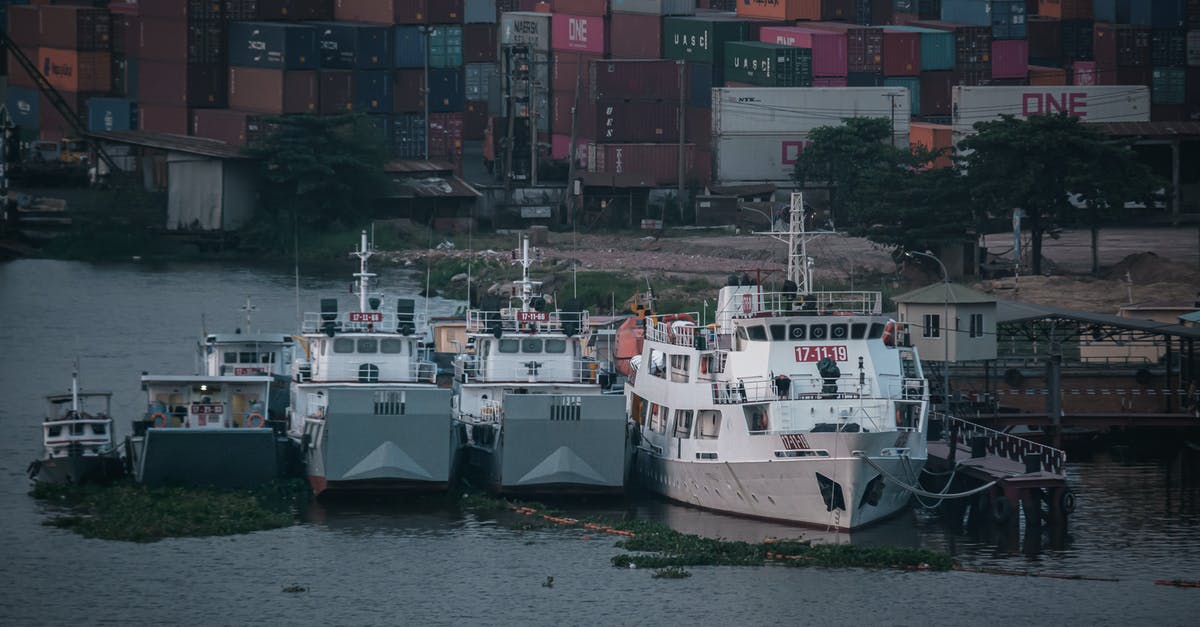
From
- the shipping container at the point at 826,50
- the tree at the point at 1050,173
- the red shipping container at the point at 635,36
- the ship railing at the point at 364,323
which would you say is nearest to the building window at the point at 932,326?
the ship railing at the point at 364,323

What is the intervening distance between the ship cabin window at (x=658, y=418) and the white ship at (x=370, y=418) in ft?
20.2

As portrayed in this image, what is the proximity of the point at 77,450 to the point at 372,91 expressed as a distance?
7474cm

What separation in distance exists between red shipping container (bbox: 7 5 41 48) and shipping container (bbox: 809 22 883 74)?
65.5m

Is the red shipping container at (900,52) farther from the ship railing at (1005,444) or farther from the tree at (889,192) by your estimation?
the ship railing at (1005,444)

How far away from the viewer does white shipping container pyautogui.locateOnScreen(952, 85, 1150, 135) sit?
114 meters

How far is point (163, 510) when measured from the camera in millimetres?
46219

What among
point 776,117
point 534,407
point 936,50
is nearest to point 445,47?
point 776,117

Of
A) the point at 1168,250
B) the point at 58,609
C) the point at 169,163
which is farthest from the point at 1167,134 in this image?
the point at 58,609

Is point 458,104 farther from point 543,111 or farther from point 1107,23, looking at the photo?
point 1107,23

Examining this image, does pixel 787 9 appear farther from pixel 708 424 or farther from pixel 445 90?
pixel 708 424

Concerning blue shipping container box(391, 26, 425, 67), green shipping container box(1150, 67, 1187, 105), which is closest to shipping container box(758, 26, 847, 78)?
blue shipping container box(391, 26, 425, 67)

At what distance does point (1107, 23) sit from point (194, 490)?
389ft

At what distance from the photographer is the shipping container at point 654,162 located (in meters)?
118

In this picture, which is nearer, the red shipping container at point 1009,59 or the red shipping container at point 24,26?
the red shipping container at point 1009,59
